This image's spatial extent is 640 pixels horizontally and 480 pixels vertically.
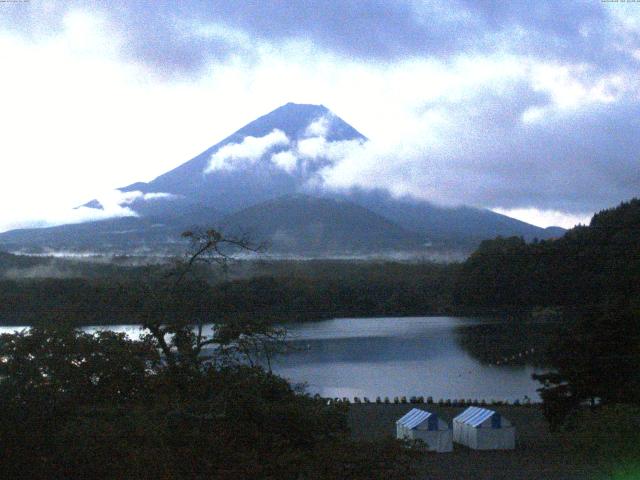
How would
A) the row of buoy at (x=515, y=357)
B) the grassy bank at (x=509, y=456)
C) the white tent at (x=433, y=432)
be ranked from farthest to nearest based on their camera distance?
1. the row of buoy at (x=515, y=357)
2. the white tent at (x=433, y=432)
3. the grassy bank at (x=509, y=456)

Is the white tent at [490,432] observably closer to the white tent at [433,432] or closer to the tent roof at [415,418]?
the white tent at [433,432]

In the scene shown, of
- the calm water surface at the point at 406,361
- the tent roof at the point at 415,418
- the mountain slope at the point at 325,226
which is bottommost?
the calm water surface at the point at 406,361

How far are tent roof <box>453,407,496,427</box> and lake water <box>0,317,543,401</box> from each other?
14.2 feet

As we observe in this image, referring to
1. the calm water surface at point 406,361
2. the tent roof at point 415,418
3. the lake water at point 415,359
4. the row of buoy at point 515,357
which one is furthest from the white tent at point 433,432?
the row of buoy at point 515,357

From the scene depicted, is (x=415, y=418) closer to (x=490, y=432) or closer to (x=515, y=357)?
(x=490, y=432)

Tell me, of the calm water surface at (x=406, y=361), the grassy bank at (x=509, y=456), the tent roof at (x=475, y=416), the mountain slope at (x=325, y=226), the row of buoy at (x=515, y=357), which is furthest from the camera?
the mountain slope at (x=325, y=226)

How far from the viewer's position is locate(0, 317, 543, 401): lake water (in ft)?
63.9

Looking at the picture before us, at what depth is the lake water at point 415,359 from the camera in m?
19.5

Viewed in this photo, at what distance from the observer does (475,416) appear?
12227 millimetres

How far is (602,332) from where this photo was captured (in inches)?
432

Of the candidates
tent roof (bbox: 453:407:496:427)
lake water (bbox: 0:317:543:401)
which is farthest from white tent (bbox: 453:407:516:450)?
lake water (bbox: 0:317:543:401)

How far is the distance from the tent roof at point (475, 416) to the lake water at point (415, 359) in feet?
14.2

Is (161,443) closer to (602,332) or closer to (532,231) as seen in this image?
(602,332)

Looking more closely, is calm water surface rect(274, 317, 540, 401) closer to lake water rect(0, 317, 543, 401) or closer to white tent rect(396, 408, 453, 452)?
lake water rect(0, 317, 543, 401)
